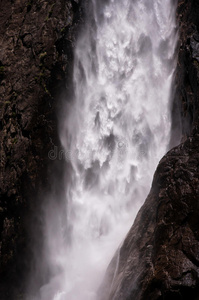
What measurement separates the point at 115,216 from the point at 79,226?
44.0 inches

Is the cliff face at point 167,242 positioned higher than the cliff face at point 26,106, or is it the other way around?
the cliff face at point 26,106

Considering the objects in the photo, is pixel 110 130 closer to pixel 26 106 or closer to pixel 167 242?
pixel 26 106

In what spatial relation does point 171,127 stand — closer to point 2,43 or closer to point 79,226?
point 79,226

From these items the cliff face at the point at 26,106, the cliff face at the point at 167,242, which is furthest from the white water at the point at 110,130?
the cliff face at the point at 167,242

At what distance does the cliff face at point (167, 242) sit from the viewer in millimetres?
4742

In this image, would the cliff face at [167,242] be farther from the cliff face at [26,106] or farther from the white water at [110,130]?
the cliff face at [26,106]

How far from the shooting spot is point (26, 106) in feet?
28.8

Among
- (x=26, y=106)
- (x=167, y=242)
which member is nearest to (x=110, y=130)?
(x=26, y=106)

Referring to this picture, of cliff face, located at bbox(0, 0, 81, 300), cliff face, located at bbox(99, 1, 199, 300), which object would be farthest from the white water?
cliff face, located at bbox(99, 1, 199, 300)

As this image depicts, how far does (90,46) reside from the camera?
10.5 metres

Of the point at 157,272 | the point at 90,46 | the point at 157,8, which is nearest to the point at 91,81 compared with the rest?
the point at 90,46

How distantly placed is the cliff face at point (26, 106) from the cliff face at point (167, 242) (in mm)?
2676

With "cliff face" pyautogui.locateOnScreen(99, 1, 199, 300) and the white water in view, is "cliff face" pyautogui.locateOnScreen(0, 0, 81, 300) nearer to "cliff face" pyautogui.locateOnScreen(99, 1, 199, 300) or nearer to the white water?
the white water

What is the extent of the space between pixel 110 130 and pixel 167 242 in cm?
551
